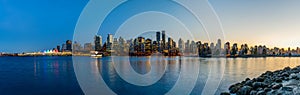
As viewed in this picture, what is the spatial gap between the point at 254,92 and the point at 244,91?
0.62 metres

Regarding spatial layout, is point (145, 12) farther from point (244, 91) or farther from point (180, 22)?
point (244, 91)

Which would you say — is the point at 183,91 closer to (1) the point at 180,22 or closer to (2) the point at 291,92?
(1) the point at 180,22

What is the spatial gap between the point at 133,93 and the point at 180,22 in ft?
14.6

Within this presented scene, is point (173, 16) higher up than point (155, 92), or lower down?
higher up

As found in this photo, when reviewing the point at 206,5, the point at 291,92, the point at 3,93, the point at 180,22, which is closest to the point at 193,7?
the point at 206,5

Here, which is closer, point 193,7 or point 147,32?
point 193,7

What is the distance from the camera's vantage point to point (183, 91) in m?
10.3

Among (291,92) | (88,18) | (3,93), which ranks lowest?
(3,93)

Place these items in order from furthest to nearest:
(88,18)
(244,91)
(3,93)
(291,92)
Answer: (3,93), (244,91), (291,92), (88,18)

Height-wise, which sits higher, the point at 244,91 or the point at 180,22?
the point at 180,22

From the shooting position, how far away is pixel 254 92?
7.01 metres

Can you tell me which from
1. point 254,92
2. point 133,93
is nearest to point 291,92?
point 254,92

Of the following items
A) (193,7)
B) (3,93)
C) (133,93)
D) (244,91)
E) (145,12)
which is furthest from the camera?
(3,93)

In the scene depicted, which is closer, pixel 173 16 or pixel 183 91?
pixel 173 16
